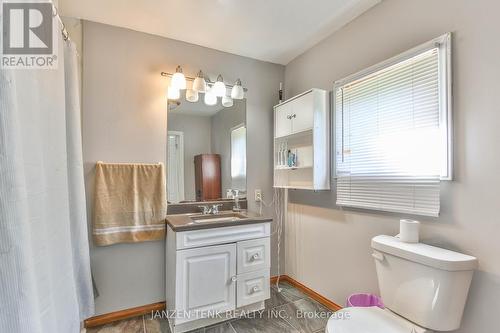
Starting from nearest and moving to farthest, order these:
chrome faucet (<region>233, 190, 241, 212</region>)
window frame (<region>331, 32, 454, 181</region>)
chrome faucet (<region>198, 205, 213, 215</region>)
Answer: window frame (<region>331, 32, 454, 181</region>) → chrome faucet (<region>198, 205, 213, 215</region>) → chrome faucet (<region>233, 190, 241, 212</region>)

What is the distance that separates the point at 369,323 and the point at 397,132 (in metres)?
1.14

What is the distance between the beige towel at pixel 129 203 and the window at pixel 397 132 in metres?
1.54

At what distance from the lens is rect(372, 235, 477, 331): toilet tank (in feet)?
3.86

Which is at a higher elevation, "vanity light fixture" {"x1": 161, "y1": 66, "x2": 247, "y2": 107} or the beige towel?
"vanity light fixture" {"x1": 161, "y1": 66, "x2": 247, "y2": 107}

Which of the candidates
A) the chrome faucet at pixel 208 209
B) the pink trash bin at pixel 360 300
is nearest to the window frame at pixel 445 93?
the pink trash bin at pixel 360 300

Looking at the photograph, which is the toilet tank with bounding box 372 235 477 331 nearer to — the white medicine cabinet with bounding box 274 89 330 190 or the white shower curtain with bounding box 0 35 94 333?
the white medicine cabinet with bounding box 274 89 330 190

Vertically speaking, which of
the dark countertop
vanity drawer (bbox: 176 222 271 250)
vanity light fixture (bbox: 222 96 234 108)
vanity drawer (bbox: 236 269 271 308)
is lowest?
vanity drawer (bbox: 236 269 271 308)

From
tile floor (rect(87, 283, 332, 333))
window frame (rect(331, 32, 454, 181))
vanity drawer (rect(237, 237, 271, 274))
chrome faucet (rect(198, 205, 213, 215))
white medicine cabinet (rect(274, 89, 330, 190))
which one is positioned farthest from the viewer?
chrome faucet (rect(198, 205, 213, 215))

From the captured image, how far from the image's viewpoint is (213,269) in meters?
1.88

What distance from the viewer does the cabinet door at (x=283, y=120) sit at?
2404mm

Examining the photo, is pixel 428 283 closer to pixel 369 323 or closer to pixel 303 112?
pixel 369 323

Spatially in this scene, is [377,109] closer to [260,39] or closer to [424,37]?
[424,37]

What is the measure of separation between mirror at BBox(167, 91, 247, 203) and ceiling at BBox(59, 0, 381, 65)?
55cm

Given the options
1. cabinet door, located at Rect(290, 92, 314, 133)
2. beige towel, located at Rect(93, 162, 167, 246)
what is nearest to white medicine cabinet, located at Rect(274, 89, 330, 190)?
cabinet door, located at Rect(290, 92, 314, 133)
